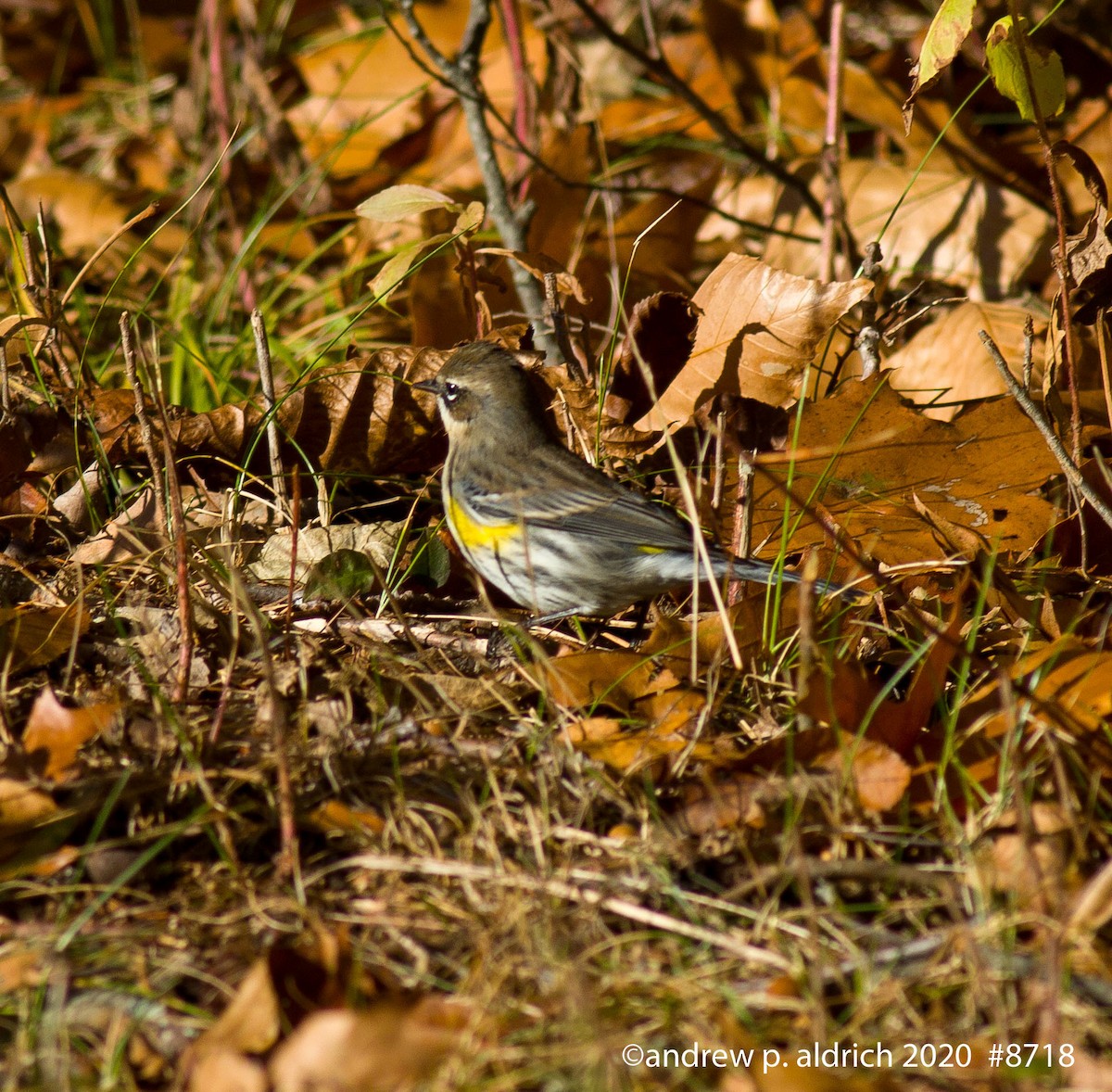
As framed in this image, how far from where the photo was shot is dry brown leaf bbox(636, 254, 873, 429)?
12.3 feet

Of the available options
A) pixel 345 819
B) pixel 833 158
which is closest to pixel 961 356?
pixel 833 158

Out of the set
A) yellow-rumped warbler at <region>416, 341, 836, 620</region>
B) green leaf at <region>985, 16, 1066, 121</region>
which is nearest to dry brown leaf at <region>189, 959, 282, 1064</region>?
yellow-rumped warbler at <region>416, 341, 836, 620</region>

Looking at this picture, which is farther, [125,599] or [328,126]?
[328,126]

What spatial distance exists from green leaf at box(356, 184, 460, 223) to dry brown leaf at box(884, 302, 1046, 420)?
71.1 inches

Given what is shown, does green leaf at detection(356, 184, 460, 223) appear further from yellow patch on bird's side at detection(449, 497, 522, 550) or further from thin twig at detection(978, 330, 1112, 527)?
thin twig at detection(978, 330, 1112, 527)

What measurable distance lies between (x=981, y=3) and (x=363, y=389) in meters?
3.57

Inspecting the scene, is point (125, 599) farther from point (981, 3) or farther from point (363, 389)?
point (981, 3)

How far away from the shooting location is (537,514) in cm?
412

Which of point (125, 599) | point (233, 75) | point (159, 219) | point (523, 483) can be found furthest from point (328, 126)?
point (125, 599)

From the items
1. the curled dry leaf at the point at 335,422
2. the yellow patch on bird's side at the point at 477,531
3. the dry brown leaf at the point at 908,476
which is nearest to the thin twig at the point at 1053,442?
the dry brown leaf at the point at 908,476

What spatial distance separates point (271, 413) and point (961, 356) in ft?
8.34

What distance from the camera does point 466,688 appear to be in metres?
3.13

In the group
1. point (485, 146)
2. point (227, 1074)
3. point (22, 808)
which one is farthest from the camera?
point (485, 146)

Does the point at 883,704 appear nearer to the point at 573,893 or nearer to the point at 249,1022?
the point at 573,893
